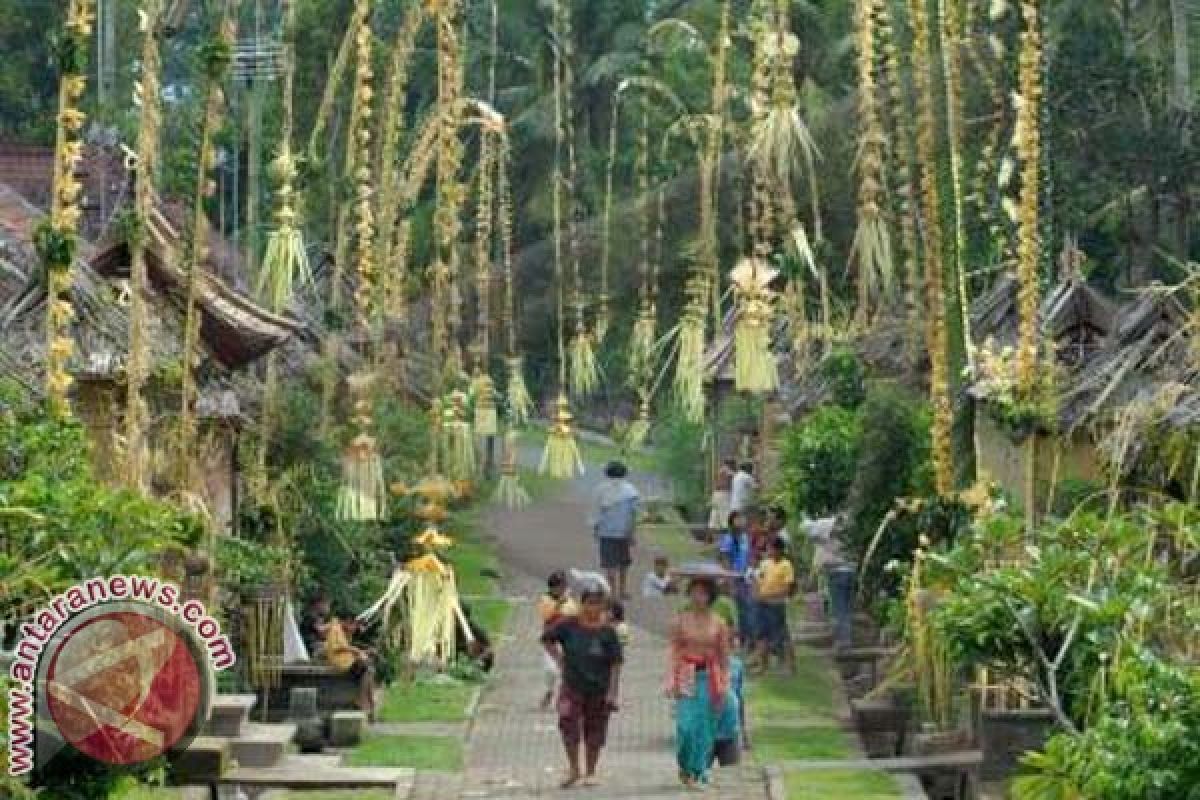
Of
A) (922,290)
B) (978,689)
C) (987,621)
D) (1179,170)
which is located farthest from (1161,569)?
(1179,170)

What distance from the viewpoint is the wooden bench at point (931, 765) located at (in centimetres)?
1923

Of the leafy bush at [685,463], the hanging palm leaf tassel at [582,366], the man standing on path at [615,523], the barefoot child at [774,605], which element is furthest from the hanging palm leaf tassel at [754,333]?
the leafy bush at [685,463]

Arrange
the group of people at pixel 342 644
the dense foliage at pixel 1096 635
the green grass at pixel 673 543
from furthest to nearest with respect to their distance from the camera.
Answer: the green grass at pixel 673 543
the group of people at pixel 342 644
the dense foliage at pixel 1096 635

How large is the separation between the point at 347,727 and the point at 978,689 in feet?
16.9

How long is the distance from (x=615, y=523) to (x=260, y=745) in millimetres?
10889

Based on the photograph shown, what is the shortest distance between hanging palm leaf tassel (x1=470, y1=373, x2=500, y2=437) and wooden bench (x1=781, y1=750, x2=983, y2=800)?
3140 mm

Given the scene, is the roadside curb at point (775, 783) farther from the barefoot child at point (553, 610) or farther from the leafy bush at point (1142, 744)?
the leafy bush at point (1142, 744)

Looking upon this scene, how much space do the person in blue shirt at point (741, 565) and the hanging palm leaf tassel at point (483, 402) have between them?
6884 mm

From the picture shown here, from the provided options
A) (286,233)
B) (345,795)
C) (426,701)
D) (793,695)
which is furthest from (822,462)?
(286,233)

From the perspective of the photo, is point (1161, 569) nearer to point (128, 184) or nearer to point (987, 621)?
point (987, 621)

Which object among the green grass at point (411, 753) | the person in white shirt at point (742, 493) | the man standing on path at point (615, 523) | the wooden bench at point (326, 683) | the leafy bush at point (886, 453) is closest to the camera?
the green grass at point (411, 753)

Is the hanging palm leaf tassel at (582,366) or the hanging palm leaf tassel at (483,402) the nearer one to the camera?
the hanging palm leaf tassel at (582,366)

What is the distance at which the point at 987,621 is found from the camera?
1505 cm

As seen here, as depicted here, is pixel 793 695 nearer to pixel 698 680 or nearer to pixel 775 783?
pixel 775 783
